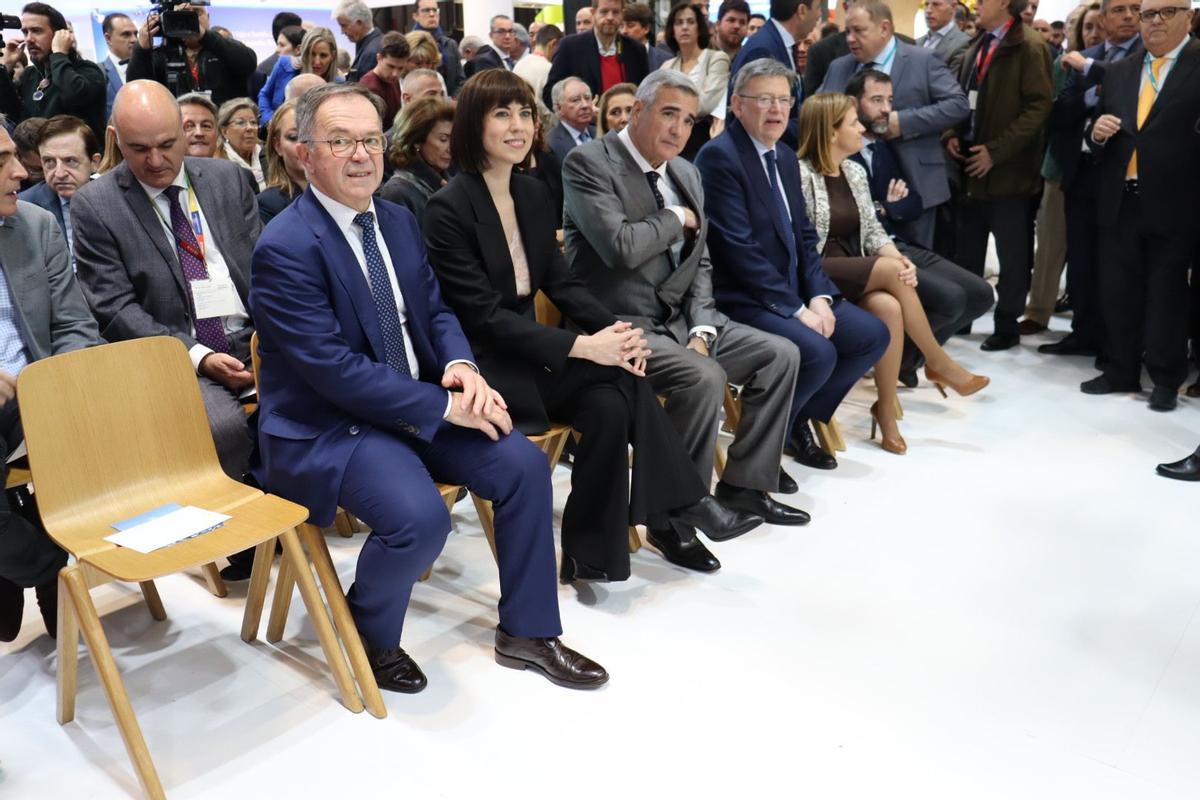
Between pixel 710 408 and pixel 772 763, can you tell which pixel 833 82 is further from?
pixel 772 763

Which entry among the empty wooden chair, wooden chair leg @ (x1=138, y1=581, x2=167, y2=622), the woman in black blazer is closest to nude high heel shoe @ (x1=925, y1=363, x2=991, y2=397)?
the woman in black blazer

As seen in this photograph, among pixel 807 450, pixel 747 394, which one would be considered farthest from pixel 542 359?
pixel 807 450

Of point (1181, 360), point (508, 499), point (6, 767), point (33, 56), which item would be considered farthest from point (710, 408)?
point (33, 56)

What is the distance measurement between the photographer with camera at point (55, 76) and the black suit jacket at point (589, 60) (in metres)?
2.58

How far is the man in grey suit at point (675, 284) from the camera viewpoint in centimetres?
353

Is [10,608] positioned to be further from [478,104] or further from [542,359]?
[478,104]

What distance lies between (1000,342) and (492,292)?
3.67m

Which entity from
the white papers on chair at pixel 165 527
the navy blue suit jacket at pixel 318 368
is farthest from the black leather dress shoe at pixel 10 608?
the navy blue suit jacket at pixel 318 368

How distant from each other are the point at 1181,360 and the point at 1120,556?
1.86m

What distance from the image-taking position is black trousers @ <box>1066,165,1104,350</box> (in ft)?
18.0

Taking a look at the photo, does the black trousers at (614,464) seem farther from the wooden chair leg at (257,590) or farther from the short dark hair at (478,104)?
the wooden chair leg at (257,590)

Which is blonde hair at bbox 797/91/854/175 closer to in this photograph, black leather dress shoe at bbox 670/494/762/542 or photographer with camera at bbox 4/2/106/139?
black leather dress shoe at bbox 670/494/762/542

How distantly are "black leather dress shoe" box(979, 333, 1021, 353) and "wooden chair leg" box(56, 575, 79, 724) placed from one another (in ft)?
15.8

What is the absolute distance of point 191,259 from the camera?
326cm
